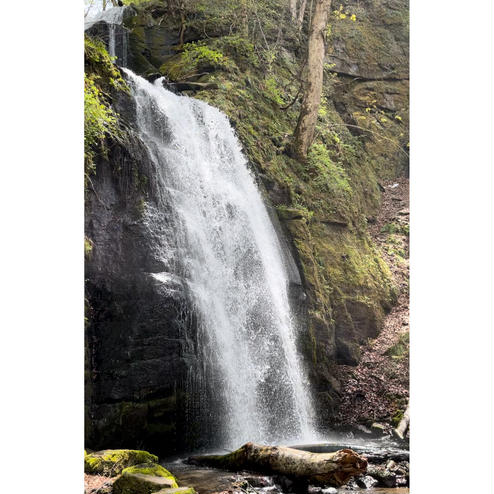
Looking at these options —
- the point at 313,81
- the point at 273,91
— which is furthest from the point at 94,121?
the point at 313,81

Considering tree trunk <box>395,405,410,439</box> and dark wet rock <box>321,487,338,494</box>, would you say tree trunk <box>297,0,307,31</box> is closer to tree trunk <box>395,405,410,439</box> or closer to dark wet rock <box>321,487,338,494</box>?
tree trunk <box>395,405,410,439</box>

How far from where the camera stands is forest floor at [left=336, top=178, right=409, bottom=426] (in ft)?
12.6

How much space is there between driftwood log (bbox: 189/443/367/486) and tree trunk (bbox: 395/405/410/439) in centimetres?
35

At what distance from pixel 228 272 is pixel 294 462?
124 centimetres

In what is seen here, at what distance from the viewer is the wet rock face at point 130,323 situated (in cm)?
365

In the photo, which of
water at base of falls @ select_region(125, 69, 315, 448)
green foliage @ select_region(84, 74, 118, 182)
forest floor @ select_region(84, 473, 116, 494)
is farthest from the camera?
green foliage @ select_region(84, 74, 118, 182)

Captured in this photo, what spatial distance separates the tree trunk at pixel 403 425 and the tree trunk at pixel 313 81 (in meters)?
1.82

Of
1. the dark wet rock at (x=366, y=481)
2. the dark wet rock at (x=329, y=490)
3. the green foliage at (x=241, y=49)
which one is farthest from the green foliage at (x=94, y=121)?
the dark wet rock at (x=366, y=481)

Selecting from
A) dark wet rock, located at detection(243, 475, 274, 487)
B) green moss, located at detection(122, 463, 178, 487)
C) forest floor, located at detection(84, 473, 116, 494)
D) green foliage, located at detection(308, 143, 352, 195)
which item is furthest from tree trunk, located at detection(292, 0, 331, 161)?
forest floor, located at detection(84, 473, 116, 494)

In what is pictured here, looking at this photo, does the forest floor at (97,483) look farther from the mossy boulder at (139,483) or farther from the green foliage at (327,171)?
the green foliage at (327,171)

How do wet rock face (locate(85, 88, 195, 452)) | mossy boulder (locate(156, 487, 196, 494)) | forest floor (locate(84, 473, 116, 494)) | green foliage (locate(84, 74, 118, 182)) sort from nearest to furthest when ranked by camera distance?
1. mossy boulder (locate(156, 487, 196, 494))
2. forest floor (locate(84, 473, 116, 494))
3. wet rock face (locate(85, 88, 195, 452))
4. green foliage (locate(84, 74, 118, 182))

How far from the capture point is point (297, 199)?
4.10 meters
